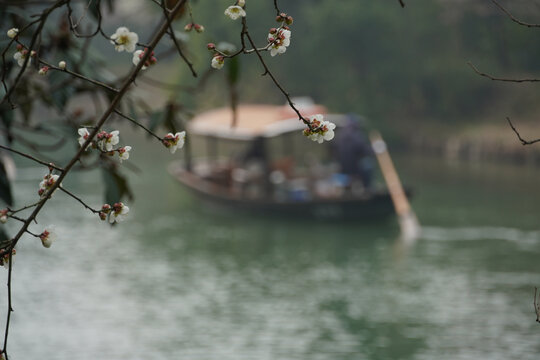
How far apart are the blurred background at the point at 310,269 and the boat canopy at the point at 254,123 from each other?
128 cm

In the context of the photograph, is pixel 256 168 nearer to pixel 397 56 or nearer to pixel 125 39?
pixel 397 56

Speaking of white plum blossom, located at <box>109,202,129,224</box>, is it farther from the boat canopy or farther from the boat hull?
the boat canopy

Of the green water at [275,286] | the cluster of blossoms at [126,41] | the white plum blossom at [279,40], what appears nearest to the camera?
the cluster of blossoms at [126,41]

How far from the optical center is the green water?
7.61m

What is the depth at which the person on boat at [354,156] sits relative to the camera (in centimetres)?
1326

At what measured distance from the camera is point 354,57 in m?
25.4

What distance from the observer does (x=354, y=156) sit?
1330 centimetres

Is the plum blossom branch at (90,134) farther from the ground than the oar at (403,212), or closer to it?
closer to it

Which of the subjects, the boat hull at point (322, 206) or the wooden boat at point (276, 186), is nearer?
the boat hull at point (322, 206)

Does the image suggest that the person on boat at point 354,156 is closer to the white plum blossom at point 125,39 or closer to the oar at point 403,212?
the oar at point 403,212

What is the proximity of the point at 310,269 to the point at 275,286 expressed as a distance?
1.02m

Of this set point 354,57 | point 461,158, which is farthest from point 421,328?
point 354,57

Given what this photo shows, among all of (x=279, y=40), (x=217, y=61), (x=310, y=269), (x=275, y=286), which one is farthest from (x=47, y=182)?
(x=310, y=269)

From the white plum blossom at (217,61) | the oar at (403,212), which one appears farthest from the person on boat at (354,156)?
the white plum blossom at (217,61)
